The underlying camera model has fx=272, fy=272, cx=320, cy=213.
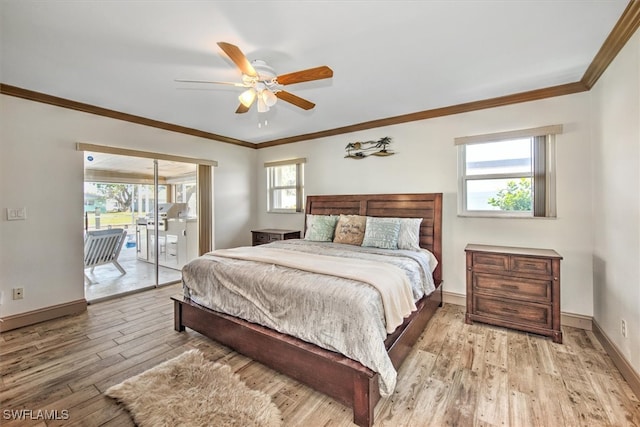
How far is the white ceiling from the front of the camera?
1.77m

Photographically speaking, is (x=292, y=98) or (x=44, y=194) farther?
(x=44, y=194)

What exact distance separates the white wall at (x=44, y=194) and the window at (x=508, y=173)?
181 inches

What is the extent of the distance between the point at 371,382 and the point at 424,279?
4.86ft

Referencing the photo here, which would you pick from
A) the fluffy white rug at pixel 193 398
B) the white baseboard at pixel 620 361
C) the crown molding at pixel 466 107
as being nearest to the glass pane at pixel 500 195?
the crown molding at pixel 466 107

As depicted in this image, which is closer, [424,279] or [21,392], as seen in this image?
[21,392]

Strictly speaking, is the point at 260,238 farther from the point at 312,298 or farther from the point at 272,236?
the point at 312,298

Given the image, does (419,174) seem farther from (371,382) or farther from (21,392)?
(21,392)

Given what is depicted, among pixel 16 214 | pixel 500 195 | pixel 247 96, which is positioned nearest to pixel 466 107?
pixel 500 195

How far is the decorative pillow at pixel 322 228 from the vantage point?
12.8ft

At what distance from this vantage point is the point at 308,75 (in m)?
2.03

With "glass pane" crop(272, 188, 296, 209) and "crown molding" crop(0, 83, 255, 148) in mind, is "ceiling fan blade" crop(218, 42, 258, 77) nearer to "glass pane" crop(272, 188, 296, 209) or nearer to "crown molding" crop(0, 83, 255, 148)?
"crown molding" crop(0, 83, 255, 148)

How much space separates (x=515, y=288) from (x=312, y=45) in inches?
117

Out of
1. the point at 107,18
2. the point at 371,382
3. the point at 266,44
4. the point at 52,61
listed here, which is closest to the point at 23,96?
the point at 52,61

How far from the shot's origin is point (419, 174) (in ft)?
12.4
